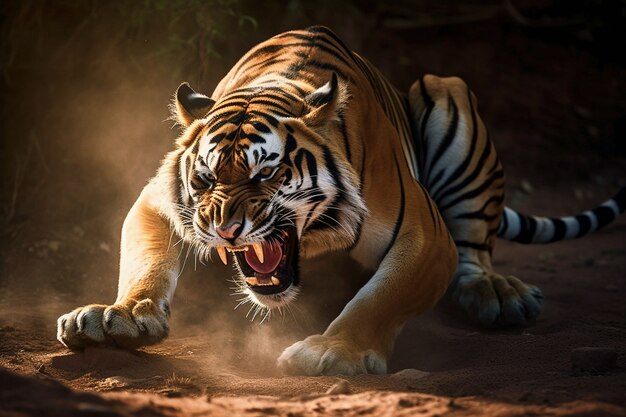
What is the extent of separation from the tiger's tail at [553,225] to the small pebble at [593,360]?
2619mm

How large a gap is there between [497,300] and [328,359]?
162 centimetres

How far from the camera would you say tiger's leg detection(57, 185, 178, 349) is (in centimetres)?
352

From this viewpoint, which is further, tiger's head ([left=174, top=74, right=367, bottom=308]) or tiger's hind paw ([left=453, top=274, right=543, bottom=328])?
tiger's hind paw ([left=453, top=274, right=543, bottom=328])

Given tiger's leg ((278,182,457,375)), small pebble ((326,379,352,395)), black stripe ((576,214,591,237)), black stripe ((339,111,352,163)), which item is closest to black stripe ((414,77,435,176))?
tiger's leg ((278,182,457,375))

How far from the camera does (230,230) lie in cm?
328

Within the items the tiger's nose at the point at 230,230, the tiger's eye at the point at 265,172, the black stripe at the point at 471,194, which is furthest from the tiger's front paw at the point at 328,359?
the black stripe at the point at 471,194

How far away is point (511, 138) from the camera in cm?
877

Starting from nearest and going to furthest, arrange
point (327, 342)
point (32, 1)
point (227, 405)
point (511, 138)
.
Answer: point (227, 405), point (327, 342), point (32, 1), point (511, 138)

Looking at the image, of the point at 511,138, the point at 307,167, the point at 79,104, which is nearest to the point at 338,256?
the point at 307,167

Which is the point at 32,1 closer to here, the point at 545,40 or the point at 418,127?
the point at 418,127

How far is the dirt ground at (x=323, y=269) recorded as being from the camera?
2.72 metres

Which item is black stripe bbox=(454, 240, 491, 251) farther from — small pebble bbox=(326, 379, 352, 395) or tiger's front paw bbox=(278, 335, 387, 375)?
small pebble bbox=(326, 379, 352, 395)

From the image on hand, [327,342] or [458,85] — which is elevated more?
[458,85]

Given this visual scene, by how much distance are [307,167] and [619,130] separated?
6.26 metres
